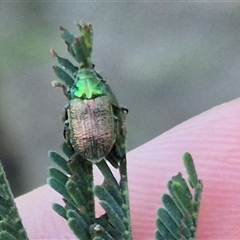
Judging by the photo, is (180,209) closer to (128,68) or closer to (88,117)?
(88,117)

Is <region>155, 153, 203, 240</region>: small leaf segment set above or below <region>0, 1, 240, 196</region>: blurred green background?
below

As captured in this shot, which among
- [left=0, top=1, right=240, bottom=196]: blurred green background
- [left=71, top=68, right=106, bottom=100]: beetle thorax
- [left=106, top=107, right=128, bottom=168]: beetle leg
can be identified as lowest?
[left=106, top=107, right=128, bottom=168]: beetle leg

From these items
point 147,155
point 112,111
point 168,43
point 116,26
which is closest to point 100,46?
→ point 116,26

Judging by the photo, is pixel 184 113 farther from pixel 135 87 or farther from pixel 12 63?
pixel 12 63

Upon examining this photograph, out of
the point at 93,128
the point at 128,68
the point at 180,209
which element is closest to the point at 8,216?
the point at 93,128

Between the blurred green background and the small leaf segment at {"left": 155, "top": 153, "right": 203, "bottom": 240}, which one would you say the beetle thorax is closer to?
the small leaf segment at {"left": 155, "top": 153, "right": 203, "bottom": 240}

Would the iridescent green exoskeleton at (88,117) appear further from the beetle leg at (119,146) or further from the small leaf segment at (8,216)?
the small leaf segment at (8,216)

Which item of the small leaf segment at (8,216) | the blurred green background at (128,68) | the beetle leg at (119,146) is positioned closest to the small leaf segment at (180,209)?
the beetle leg at (119,146)

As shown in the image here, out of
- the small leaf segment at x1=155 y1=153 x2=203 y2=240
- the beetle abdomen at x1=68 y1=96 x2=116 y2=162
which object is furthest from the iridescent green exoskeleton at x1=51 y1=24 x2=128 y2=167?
the small leaf segment at x1=155 y1=153 x2=203 y2=240
